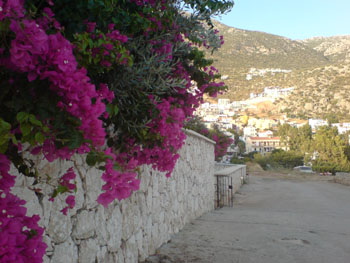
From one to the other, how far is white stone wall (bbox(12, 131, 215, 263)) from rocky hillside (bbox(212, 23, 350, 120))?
72.2 meters

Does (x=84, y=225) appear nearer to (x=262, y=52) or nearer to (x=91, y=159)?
(x=91, y=159)

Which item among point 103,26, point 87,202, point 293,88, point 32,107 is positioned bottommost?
point 87,202

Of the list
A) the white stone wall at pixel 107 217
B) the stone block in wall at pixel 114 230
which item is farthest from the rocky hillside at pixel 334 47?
the stone block in wall at pixel 114 230

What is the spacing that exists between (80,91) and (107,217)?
1931 mm

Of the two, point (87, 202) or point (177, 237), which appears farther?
point (177, 237)

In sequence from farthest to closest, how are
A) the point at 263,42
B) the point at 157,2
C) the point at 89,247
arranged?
the point at 263,42 < the point at 157,2 < the point at 89,247

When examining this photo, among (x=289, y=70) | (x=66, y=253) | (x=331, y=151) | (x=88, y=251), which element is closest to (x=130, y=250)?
(x=88, y=251)

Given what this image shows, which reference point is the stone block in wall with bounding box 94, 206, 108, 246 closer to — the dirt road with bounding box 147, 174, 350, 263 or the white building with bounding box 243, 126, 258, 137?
the dirt road with bounding box 147, 174, 350, 263

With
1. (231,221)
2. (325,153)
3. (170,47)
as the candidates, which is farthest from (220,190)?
(325,153)

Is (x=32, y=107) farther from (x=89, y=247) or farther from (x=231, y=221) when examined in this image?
(x=231, y=221)

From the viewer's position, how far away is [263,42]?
100500mm

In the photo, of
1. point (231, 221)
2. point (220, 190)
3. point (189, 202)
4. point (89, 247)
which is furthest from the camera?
point (220, 190)

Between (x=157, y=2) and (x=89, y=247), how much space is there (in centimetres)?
232

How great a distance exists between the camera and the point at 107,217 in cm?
314
